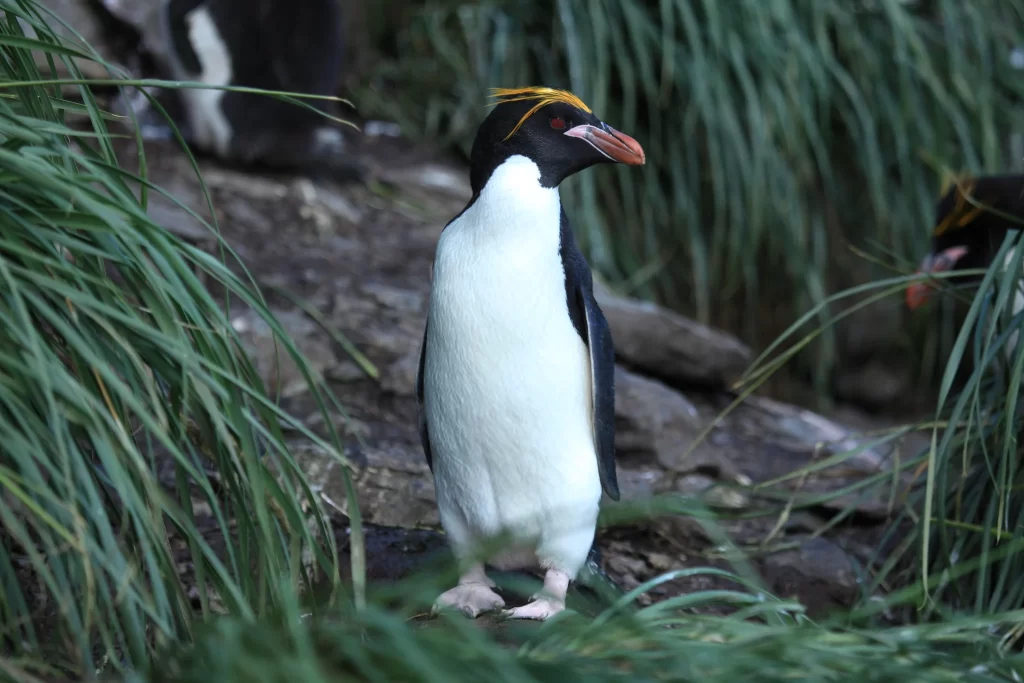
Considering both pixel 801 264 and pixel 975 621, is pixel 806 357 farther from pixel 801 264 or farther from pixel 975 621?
pixel 975 621

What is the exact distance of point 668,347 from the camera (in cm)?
386

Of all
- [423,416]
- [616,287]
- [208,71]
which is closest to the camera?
[423,416]

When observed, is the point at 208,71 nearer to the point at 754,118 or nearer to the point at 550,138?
the point at 754,118

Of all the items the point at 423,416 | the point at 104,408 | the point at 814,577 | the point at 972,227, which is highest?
the point at 104,408

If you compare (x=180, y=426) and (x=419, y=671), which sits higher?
(x=180, y=426)

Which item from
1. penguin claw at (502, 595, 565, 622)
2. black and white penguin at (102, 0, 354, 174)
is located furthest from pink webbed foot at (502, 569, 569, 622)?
black and white penguin at (102, 0, 354, 174)

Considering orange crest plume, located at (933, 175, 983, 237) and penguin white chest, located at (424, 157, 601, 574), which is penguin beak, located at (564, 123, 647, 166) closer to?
penguin white chest, located at (424, 157, 601, 574)

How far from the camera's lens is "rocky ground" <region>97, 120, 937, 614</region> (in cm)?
283

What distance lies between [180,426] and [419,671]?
655 mm

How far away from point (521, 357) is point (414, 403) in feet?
3.87

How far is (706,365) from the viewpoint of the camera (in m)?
3.89

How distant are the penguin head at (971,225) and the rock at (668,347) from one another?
0.74 metres

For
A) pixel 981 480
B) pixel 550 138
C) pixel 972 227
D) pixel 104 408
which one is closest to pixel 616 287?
pixel 972 227

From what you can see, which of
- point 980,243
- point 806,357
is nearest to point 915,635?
point 980,243
